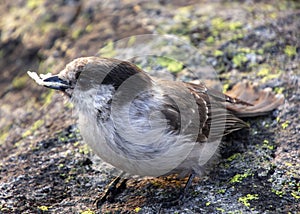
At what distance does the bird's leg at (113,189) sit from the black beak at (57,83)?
3.48 feet

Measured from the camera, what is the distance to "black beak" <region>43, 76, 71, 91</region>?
191 inches

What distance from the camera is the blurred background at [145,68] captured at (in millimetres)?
4887

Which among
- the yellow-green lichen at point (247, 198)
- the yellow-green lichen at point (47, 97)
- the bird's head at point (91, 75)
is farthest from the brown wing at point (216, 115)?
the yellow-green lichen at point (47, 97)

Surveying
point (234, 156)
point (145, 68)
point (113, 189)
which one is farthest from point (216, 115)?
point (145, 68)

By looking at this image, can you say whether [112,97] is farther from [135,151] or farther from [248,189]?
[248,189]

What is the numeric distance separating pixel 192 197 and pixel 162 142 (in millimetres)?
635

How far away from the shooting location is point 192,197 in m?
4.84

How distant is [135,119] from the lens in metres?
4.75

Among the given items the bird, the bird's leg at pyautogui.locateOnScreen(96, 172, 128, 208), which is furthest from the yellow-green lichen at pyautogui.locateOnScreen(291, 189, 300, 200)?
the bird's leg at pyautogui.locateOnScreen(96, 172, 128, 208)

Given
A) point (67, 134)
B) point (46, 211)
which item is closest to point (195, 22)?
point (67, 134)

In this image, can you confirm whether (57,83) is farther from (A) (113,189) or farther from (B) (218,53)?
(B) (218,53)

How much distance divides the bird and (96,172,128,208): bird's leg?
38 cm

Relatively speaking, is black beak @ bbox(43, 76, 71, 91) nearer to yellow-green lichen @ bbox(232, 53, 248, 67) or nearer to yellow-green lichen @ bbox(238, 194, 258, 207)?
yellow-green lichen @ bbox(238, 194, 258, 207)

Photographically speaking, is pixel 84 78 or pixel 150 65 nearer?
pixel 84 78
